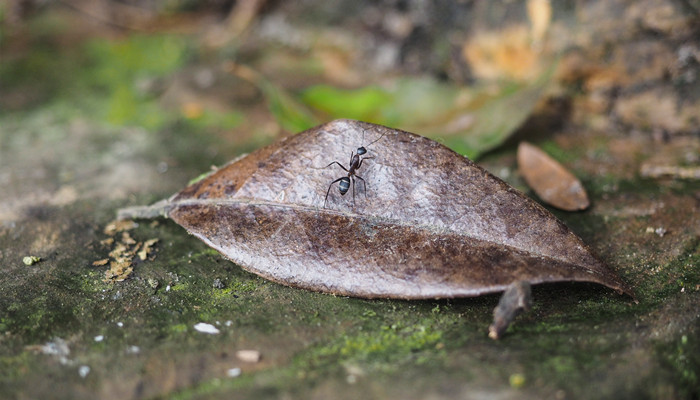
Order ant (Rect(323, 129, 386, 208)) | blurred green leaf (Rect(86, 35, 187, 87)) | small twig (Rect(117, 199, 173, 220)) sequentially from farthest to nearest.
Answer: blurred green leaf (Rect(86, 35, 187, 87)) → small twig (Rect(117, 199, 173, 220)) → ant (Rect(323, 129, 386, 208))

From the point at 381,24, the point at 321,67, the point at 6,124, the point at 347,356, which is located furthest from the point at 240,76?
the point at 347,356

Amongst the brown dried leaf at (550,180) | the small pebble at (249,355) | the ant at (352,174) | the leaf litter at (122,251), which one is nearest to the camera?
the small pebble at (249,355)

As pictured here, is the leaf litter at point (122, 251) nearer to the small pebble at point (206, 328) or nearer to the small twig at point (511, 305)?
the small pebble at point (206, 328)

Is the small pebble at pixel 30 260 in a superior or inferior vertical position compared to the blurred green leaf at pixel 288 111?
inferior

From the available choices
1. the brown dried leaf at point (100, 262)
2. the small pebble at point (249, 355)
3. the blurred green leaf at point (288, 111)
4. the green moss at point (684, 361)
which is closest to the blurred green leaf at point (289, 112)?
the blurred green leaf at point (288, 111)

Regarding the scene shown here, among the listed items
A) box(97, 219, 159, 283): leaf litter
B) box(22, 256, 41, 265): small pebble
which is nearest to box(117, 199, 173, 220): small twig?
box(97, 219, 159, 283): leaf litter

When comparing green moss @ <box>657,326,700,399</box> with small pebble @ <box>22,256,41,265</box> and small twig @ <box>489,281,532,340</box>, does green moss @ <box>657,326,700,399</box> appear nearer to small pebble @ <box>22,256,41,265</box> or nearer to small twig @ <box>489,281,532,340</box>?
small twig @ <box>489,281,532,340</box>

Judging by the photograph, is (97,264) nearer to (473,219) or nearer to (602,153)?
(473,219)
